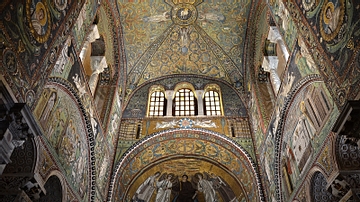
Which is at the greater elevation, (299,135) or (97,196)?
(299,135)

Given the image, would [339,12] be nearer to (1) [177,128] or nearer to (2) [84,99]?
(2) [84,99]

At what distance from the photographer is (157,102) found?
13914 mm

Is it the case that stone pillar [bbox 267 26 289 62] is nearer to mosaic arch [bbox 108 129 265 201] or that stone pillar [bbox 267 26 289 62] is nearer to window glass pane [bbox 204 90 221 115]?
mosaic arch [bbox 108 129 265 201]

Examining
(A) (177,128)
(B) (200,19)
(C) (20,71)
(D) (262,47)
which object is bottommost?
(C) (20,71)

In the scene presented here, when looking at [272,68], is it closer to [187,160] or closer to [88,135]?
[187,160]

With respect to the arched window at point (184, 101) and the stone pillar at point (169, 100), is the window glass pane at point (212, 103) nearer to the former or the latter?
the arched window at point (184, 101)

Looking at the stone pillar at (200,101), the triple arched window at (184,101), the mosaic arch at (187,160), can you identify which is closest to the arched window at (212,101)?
the triple arched window at (184,101)

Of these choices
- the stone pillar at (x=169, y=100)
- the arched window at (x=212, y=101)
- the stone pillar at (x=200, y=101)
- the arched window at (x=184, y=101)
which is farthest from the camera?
the arched window at (x=184, y=101)

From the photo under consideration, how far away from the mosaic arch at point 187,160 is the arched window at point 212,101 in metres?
1.65

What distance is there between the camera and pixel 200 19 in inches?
527

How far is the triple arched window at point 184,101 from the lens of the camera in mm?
13375

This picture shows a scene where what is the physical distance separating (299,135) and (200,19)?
710 cm

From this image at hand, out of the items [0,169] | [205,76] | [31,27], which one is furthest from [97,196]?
[205,76]

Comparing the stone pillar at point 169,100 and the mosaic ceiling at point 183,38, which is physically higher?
the mosaic ceiling at point 183,38
